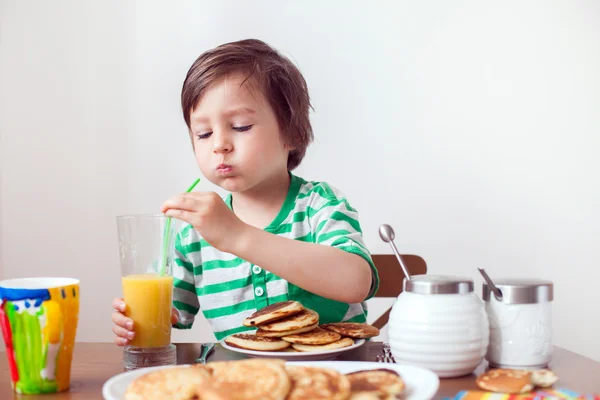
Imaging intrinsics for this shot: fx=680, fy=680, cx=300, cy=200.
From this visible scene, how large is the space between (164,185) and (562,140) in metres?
1.34

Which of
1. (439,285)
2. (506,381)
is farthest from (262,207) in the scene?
(506,381)

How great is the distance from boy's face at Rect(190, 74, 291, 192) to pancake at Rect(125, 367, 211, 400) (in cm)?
59

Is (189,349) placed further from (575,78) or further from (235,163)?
(575,78)

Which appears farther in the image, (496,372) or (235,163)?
(235,163)

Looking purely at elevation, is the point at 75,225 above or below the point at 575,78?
below

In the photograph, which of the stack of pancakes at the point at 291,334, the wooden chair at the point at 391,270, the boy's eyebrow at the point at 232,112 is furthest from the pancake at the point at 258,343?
the wooden chair at the point at 391,270

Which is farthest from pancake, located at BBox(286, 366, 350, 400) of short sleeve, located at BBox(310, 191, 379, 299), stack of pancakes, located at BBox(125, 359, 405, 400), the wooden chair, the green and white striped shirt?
the wooden chair

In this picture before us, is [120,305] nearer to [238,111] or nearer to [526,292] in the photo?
[238,111]

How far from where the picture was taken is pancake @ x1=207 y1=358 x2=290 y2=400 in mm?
633

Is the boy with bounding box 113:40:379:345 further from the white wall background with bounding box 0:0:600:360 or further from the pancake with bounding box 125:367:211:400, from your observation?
the white wall background with bounding box 0:0:600:360

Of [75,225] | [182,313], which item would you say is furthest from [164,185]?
[182,313]

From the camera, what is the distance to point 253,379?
0.66m

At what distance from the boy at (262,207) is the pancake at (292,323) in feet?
0.33

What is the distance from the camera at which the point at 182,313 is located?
1.46 m
